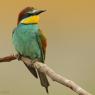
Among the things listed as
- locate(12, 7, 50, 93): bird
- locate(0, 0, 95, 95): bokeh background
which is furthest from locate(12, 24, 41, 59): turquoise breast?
locate(0, 0, 95, 95): bokeh background

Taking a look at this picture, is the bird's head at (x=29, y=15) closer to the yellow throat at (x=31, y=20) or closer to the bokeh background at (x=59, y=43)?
the yellow throat at (x=31, y=20)

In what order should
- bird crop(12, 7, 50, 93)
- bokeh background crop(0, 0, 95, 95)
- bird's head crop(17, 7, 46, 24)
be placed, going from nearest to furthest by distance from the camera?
bird's head crop(17, 7, 46, 24)
bird crop(12, 7, 50, 93)
bokeh background crop(0, 0, 95, 95)

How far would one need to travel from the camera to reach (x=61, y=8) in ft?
7.32

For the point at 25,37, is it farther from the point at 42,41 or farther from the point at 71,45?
the point at 71,45

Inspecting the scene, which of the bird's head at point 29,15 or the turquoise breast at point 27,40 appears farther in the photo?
the turquoise breast at point 27,40

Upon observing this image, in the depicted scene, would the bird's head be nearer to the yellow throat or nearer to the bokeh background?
the yellow throat

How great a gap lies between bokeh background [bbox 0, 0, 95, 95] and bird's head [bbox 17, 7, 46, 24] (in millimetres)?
615

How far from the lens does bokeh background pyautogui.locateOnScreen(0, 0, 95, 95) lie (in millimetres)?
2221

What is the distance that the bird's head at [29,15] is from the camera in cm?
153

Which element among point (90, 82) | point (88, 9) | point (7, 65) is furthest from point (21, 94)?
point (88, 9)


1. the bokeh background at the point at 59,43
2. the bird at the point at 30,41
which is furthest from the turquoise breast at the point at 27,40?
the bokeh background at the point at 59,43

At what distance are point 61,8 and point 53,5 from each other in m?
0.04

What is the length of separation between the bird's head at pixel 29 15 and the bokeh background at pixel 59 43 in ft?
2.02

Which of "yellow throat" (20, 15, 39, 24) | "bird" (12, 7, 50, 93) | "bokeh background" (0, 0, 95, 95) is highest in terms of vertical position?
"yellow throat" (20, 15, 39, 24)
